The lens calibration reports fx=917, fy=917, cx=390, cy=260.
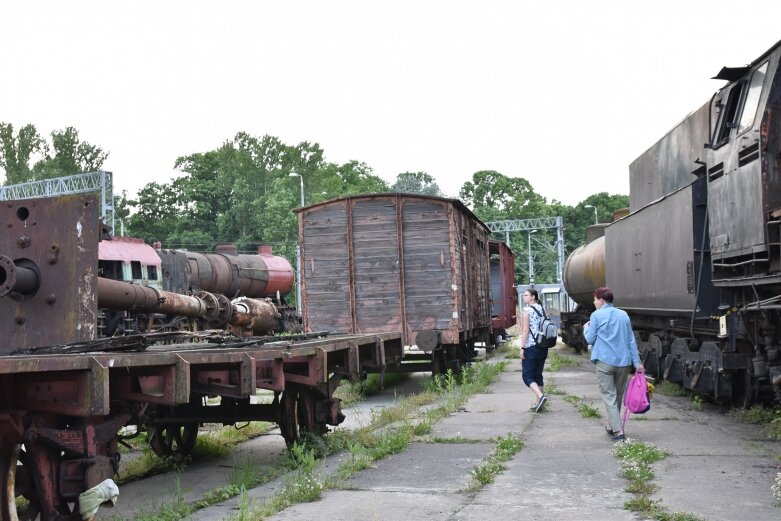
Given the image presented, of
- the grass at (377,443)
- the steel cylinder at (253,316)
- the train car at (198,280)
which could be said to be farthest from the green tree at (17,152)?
the grass at (377,443)

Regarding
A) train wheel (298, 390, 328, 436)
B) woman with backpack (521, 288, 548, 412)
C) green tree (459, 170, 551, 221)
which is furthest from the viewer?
green tree (459, 170, 551, 221)

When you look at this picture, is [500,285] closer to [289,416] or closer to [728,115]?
[728,115]

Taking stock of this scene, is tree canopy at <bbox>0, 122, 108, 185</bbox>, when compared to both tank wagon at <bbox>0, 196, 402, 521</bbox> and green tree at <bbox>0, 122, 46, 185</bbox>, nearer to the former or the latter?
green tree at <bbox>0, 122, 46, 185</bbox>

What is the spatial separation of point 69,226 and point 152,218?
6682 cm

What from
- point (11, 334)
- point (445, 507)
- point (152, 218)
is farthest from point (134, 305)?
point (152, 218)

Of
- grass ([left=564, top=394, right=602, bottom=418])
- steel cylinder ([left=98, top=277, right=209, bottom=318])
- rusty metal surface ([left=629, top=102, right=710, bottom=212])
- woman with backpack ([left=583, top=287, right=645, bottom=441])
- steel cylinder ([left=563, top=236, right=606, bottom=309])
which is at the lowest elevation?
grass ([left=564, top=394, right=602, bottom=418])

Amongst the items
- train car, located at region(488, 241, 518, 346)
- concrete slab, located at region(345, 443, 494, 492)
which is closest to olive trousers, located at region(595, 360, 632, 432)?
concrete slab, located at region(345, 443, 494, 492)

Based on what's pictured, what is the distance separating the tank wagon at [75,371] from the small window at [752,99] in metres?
4.98

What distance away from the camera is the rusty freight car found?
51.1 ft

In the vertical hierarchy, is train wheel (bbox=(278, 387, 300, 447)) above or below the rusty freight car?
below

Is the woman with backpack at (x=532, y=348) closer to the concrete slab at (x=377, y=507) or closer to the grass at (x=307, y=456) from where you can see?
the grass at (x=307, y=456)

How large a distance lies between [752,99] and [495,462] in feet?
15.6

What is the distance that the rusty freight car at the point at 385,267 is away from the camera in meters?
15.6

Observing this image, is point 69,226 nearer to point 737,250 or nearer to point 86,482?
point 86,482
